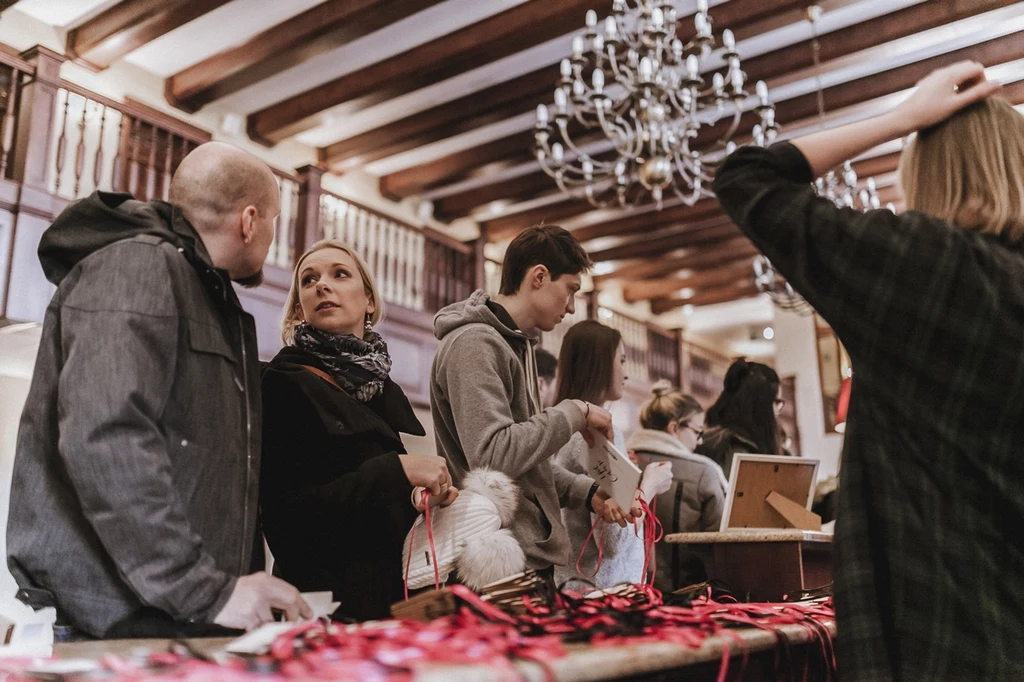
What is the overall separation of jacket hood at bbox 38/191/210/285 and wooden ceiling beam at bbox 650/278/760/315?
11.2 meters

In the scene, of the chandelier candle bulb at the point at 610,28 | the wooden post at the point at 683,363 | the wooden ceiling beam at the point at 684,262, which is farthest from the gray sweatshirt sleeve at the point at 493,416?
the wooden post at the point at 683,363

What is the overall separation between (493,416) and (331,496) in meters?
0.37

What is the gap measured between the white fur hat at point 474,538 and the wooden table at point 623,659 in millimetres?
377

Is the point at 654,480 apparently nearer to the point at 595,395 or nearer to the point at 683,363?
the point at 595,395

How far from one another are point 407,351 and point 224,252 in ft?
21.8

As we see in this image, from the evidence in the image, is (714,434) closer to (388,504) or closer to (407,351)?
(388,504)

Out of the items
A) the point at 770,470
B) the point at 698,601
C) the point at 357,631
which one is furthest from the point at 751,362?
the point at 357,631

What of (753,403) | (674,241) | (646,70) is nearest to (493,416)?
(753,403)

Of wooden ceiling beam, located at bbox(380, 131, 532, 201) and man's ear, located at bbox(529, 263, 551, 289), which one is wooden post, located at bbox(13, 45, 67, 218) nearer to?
wooden ceiling beam, located at bbox(380, 131, 532, 201)

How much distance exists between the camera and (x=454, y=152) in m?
8.26

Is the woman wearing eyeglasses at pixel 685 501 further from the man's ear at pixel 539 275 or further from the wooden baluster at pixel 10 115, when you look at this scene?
the wooden baluster at pixel 10 115

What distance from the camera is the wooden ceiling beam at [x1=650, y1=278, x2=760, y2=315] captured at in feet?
40.3

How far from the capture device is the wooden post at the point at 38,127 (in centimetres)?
572

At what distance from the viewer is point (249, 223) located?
1.54 meters
